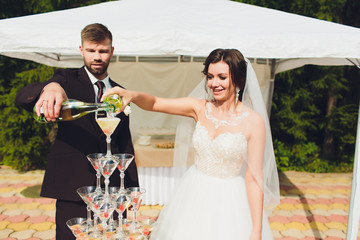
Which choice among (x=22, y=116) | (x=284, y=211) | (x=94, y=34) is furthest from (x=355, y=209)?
(x=22, y=116)

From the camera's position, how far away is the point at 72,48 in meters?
3.20

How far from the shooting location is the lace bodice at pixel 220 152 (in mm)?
2254

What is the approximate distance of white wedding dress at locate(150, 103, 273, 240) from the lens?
86.7 inches

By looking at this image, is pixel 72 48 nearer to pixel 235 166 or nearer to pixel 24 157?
pixel 235 166

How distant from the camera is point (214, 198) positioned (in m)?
2.28

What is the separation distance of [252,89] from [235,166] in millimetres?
710

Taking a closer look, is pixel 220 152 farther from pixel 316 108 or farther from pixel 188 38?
pixel 316 108

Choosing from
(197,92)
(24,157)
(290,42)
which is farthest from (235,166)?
(24,157)

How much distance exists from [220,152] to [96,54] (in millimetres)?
1201

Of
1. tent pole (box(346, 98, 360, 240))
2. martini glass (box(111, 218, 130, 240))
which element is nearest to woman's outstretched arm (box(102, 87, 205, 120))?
martini glass (box(111, 218, 130, 240))

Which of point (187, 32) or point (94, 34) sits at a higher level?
point (187, 32)

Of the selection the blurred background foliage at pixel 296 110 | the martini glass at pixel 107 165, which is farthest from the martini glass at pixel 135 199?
the blurred background foliage at pixel 296 110

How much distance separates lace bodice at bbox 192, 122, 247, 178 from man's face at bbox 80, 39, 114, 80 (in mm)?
966

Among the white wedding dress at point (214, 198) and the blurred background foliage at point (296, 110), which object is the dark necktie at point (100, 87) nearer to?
the white wedding dress at point (214, 198)
